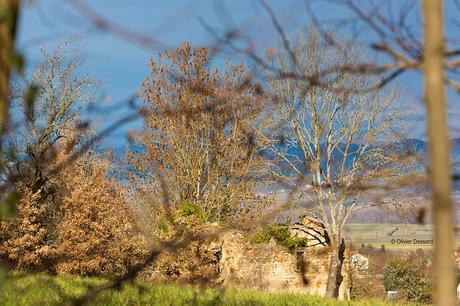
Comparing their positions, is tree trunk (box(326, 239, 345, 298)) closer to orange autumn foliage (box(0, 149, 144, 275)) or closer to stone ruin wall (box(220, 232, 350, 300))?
stone ruin wall (box(220, 232, 350, 300))

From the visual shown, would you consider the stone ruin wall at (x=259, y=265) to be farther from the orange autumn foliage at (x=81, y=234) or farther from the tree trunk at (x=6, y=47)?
the tree trunk at (x=6, y=47)

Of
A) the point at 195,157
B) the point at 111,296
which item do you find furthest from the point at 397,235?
the point at 111,296

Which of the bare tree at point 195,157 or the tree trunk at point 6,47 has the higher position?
the bare tree at point 195,157

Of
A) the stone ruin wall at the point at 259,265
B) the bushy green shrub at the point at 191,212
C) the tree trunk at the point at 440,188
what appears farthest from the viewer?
the stone ruin wall at the point at 259,265

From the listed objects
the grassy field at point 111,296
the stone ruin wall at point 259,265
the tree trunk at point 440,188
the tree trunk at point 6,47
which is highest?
the stone ruin wall at point 259,265

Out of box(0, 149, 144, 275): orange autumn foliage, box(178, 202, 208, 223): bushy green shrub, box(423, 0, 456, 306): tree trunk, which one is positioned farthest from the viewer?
box(178, 202, 208, 223): bushy green shrub

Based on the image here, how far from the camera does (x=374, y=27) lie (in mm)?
1610

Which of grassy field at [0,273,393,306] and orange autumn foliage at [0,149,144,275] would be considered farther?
orange autumn foliage at [0,149,144,275]

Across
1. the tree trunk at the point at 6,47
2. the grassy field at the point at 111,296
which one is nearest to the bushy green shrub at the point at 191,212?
the grassy field at the point at 111,296

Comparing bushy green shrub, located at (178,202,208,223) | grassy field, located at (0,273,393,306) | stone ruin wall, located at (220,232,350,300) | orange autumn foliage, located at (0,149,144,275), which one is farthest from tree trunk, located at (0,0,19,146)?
stone ruin wall, located at (220,232,350,300)

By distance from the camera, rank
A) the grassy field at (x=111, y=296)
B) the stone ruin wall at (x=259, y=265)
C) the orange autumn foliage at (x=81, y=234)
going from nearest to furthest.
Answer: the grassy field at (x=111, y=296) < the orange autumn foliage at (x=81, y=234) < the stone ruin wall at (x=259, y=265)

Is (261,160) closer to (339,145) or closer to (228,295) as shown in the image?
(339,145)

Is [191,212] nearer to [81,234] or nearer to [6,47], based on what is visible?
[81,234]

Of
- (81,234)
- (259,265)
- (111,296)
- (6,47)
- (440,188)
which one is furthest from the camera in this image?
(259,265)
